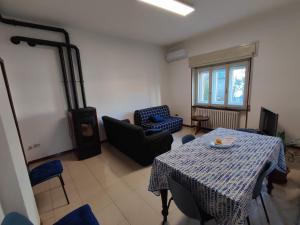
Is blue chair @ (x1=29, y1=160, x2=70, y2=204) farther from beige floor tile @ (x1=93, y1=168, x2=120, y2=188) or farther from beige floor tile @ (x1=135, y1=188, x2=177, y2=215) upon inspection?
beige floor tile @ (x1=135, y1=188, x2=177, y2=215)

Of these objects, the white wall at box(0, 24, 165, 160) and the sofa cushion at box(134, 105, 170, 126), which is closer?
the white wall at box(0, 24, 165, 160)

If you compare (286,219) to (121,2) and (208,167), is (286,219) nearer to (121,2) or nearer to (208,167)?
(208,167)

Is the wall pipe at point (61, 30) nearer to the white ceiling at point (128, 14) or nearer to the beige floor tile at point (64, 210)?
the white ceiling at point (128, 14)

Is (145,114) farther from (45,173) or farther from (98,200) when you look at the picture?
(45,173)

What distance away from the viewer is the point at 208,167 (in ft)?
4.38

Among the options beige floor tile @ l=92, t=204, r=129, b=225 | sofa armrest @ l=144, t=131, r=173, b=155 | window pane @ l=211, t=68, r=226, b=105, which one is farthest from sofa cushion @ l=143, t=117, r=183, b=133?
beige floor tile @ l=92, t=204, r=129, b=225

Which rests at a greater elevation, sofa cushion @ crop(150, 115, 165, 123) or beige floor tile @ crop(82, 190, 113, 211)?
sofa cushion @ crop(150, 115, 165, 123)

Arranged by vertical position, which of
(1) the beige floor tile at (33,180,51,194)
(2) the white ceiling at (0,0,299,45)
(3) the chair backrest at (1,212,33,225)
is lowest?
(1) the beige floor tile at (33,180,51,194)

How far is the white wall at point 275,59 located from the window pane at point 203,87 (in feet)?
2.91

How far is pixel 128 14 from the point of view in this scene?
9.27ft

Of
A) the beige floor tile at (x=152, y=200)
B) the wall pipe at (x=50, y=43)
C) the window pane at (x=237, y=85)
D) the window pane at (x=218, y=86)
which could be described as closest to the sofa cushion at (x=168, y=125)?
the window pane at (x=218, y=86)

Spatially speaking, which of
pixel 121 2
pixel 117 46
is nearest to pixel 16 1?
pixel 121 2

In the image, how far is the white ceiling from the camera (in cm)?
243

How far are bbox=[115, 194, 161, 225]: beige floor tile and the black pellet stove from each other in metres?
1.63
